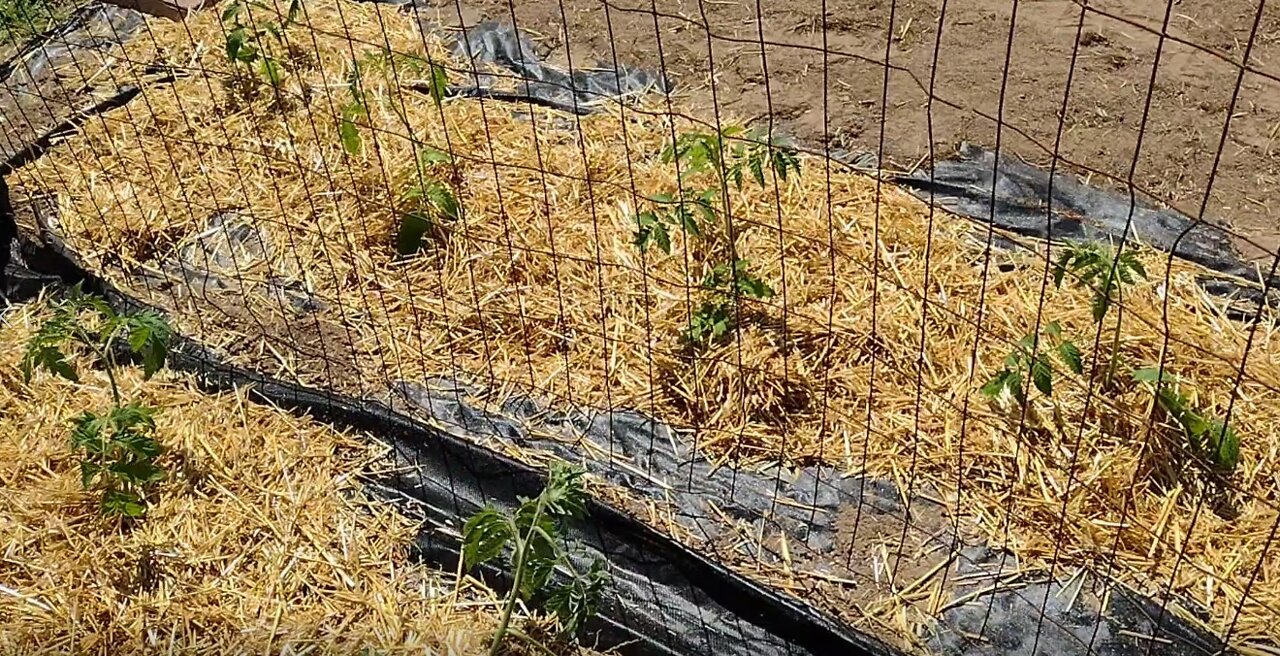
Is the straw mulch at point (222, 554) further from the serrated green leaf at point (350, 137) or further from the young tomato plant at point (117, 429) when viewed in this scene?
the serrated green leaf at point (350, 137)

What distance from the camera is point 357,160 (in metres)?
3.90

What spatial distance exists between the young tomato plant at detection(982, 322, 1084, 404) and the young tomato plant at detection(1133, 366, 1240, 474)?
149 mm

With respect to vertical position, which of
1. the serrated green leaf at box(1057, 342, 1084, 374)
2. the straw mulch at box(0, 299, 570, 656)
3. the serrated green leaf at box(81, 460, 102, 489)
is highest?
the serrated green leaf at box(1057, 342, 1084, 374)

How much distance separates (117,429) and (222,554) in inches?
17.1

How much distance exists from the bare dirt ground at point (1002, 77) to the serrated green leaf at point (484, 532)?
6.06ft

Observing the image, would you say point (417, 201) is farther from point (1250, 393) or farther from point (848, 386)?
point (1250, 393)

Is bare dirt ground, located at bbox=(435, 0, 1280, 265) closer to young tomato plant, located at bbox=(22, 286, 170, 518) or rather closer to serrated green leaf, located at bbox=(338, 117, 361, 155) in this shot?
serrated green leaf, located at bbox=(338, 117, 361, 155)

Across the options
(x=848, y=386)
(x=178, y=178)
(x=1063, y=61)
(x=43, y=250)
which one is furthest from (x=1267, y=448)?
(x=43, y=250)

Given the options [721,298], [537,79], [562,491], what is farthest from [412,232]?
[562,491]

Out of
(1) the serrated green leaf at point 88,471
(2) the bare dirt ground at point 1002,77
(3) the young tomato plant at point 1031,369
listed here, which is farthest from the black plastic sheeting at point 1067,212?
(1) the serrated green leaf at point 88,471

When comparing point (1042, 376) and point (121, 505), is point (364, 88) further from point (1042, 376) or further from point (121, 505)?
point (1042, 376)

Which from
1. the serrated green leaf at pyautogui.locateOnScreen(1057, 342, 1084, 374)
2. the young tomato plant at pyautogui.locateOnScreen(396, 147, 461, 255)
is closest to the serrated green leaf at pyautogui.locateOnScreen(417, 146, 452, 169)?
the young tomato plant at pyautogui.locateOnScreen(396, 147, 461, 255)

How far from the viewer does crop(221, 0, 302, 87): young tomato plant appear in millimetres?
3924

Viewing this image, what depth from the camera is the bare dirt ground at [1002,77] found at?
3.87m
